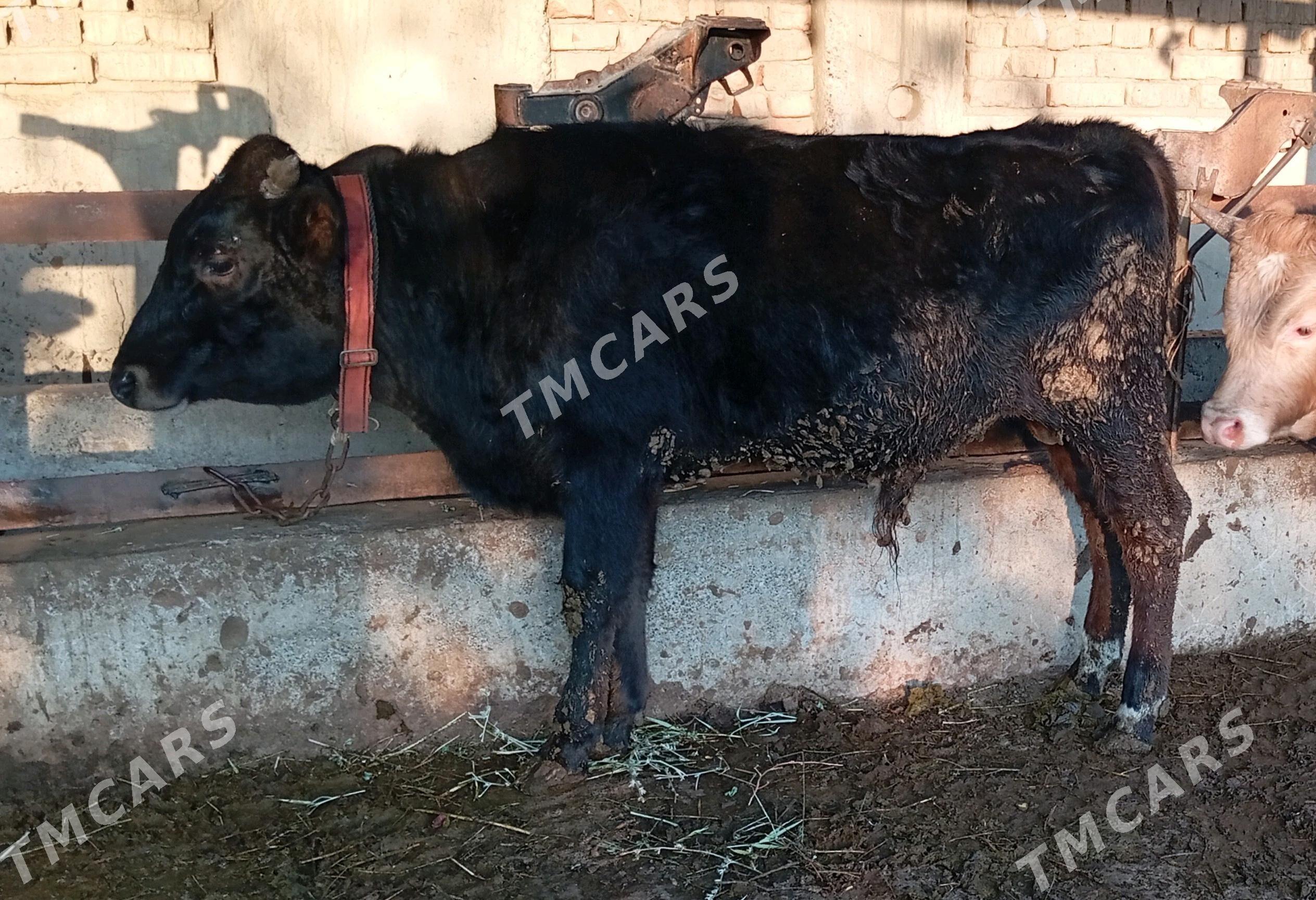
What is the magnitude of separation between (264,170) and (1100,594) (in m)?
3.25

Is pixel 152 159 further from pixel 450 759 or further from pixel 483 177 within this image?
pixel 450 759

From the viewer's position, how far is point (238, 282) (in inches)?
121

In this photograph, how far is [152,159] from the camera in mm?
5133

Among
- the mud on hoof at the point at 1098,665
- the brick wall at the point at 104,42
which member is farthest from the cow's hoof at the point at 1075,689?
the brick wall at the point at 104,42

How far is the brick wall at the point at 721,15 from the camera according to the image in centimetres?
548

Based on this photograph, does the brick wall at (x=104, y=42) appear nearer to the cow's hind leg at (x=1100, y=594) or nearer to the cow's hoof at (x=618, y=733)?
the cow's hoof at (x=618, y=733)

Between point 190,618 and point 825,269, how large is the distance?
2.28 meters

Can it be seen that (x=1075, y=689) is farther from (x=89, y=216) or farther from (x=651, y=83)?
(x=89, y=216)

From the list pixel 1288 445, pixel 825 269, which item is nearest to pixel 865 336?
pixel 825 269

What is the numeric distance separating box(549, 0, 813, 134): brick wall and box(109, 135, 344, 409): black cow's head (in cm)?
273

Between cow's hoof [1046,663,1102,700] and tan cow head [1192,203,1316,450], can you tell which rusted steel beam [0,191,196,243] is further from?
tan cow head [1192,203,1316,450]
